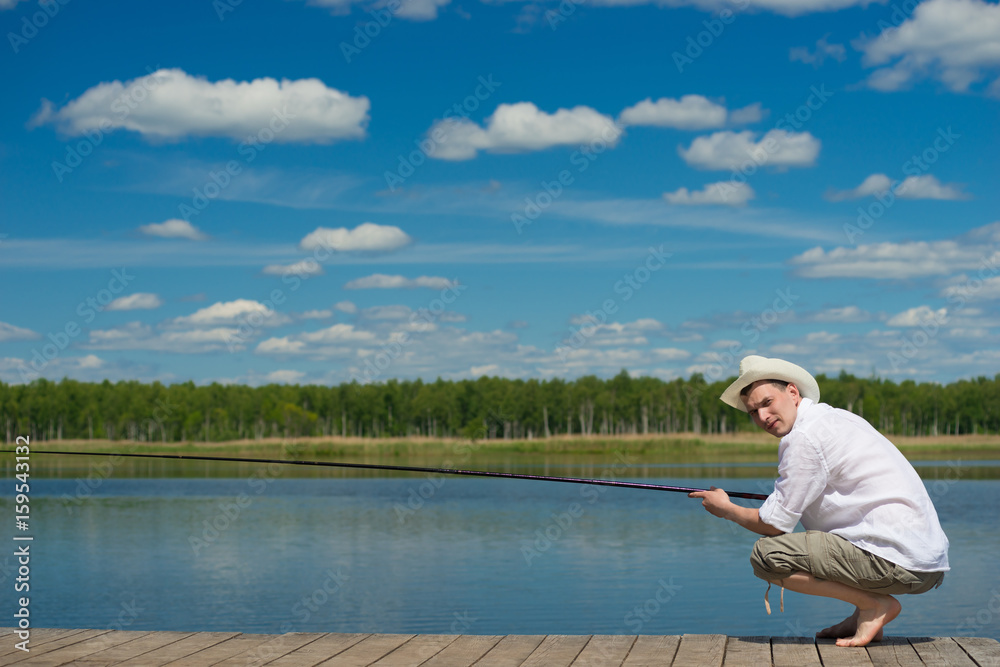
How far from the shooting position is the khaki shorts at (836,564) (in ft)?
12.7

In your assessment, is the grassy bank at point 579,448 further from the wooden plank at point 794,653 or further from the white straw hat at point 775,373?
the white straw hat at point 775,373

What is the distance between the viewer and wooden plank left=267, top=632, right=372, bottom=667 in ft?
13.3

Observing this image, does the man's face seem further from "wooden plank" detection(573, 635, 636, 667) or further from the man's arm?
"wooden plank" detection(573, 635, 636, 667)

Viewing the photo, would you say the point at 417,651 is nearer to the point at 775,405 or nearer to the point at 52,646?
the point at 52,646

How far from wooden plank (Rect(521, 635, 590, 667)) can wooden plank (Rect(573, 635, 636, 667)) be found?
1.2 inches

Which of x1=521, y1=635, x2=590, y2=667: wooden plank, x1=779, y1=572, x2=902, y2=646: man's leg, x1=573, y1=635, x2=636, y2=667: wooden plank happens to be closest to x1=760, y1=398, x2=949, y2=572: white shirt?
x1=779, y1=572, x2=902, y2=646: man's leg

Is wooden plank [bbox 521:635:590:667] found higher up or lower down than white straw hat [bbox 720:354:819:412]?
lower down

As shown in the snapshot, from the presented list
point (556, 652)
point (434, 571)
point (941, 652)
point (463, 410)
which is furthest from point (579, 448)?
point (941, 652)

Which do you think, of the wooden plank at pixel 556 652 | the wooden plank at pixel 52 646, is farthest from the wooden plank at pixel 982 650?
the wooden plank at pixel 52 646

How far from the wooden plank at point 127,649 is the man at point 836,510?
244cm

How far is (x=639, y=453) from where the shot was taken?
43.7 metres

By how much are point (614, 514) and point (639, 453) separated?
26.3 metres

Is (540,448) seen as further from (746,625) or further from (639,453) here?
(746,625)

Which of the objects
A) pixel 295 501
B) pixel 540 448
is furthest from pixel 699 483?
pixel 540 448
